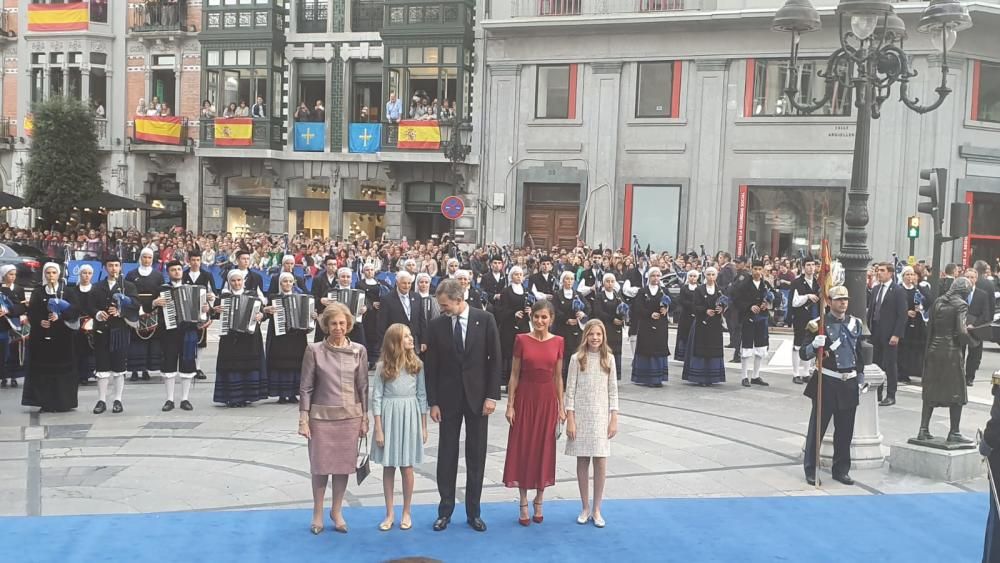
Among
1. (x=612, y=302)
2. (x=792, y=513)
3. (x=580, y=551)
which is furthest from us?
(x=612, y=302)

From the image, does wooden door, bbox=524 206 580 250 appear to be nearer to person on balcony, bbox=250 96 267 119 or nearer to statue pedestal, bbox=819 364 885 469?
person on balcony, bbox=250 96 267 119

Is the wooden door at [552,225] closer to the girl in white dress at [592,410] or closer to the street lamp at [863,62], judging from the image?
the street lamp at [863,62]

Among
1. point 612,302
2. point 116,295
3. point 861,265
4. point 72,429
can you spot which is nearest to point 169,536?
point 72,429

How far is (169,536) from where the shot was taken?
7.68m

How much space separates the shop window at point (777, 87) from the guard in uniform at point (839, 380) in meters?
20.0

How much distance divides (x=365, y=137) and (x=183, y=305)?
72.8ft

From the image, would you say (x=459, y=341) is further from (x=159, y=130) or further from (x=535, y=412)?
(x=159, y=130)

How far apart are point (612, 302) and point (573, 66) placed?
56.1 feet

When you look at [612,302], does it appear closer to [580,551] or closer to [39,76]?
[580,551]

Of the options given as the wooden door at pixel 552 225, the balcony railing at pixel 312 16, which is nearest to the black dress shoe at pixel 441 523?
the wooden door at pixel 552 225

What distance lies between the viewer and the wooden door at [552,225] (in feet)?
105

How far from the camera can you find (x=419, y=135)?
33.1 m

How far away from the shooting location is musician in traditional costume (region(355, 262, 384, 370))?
1551 centimetres

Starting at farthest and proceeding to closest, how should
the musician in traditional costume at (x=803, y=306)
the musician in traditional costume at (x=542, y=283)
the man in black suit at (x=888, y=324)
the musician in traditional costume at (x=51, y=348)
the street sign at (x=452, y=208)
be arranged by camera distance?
the street sign at (x=452, y=208), the musician in traditional costume at (x=803, y=306), the musician in traditional costume at (x=542, y=283), the man in black suit at (x=888, y=324), the musician in traditional costume at (x=51, y=348)
